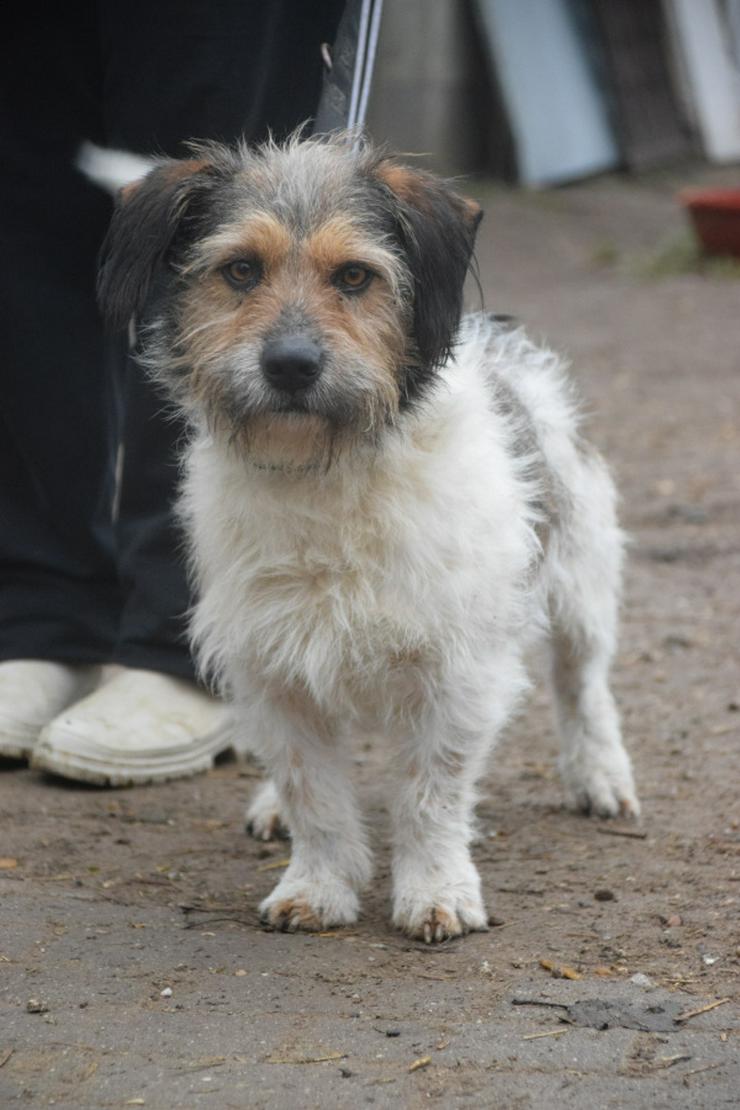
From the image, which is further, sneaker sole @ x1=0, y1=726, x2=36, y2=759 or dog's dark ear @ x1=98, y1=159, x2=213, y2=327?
sneaker sole @ x1=0, y1=726, x2=36, y2=759

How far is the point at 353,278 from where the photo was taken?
325 centimetres

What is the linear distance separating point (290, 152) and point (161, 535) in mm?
1398

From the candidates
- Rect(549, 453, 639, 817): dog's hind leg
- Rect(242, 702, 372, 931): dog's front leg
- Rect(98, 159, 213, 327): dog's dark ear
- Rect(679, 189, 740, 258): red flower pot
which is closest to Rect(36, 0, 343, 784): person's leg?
Rect(98, 159, 213, 327): dog's dark ear

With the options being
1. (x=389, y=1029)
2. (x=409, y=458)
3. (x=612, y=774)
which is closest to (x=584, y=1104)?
(x=389, y=1029)

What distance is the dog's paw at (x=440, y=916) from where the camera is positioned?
341 cm

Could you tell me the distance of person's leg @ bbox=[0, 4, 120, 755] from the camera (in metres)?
4.32

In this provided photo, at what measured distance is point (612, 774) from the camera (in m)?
4.20

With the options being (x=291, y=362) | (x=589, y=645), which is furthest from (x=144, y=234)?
(x=589, y=645)

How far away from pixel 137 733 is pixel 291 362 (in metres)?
1.60

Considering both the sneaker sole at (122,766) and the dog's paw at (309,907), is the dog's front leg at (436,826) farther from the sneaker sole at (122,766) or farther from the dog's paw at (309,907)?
the sneaker sole at (122,766)

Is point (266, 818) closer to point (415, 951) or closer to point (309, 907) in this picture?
point (309, 907)

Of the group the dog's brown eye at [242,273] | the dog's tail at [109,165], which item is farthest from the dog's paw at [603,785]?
the dog's tail at [109,165]

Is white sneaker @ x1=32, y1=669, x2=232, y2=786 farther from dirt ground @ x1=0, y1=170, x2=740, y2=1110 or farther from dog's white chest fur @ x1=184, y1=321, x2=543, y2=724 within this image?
dog's white chest fur @ x1=184, y1=321, x2=543, y2=724

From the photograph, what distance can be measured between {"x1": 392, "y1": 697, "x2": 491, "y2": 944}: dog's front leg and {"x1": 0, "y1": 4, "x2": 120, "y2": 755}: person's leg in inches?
55.2
